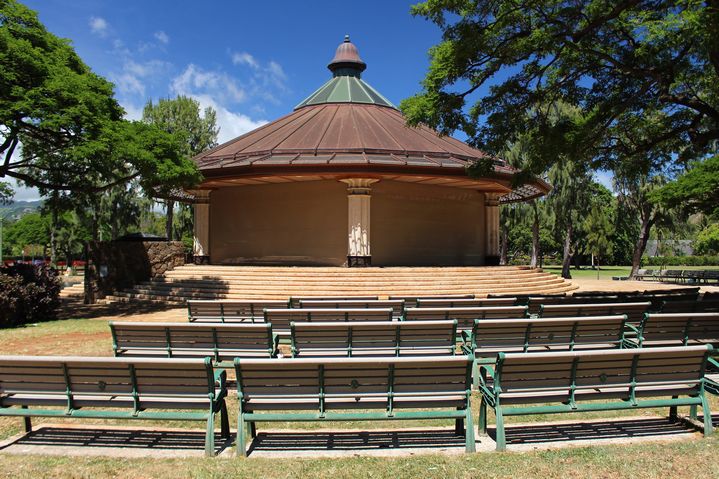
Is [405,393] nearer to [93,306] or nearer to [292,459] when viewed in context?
[292,459]

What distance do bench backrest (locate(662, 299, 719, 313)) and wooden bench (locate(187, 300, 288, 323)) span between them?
7.14 meters

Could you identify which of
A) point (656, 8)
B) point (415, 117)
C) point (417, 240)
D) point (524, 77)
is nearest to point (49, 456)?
point (415, 117)

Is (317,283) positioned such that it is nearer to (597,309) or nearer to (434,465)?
(597,309)

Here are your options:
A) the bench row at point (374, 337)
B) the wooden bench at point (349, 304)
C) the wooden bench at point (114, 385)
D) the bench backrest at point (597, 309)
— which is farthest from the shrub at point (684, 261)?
the wooden bench at point (114, 385)

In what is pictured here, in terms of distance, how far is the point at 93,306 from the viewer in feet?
54.6

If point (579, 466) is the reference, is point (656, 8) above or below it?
above

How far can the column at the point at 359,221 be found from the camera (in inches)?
779

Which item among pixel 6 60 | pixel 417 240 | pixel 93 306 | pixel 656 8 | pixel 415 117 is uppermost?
pixel 656 8

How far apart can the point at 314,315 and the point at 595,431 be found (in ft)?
14.5

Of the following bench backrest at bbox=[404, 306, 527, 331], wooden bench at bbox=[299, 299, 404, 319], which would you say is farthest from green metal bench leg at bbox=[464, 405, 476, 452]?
wooden bench at bbox=[299, 299, 404, 319]

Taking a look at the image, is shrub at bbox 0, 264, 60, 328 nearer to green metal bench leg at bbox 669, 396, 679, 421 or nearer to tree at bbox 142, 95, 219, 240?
green metal bench leg at bbox 669, 396, 679, 421

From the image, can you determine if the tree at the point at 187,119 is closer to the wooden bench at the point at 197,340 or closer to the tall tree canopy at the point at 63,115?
the tall tree canopy at the point at 63,115

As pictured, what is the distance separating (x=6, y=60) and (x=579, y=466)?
548 inches

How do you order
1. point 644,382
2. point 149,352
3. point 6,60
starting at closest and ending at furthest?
point 644,382, point 149,352, point 6,60
